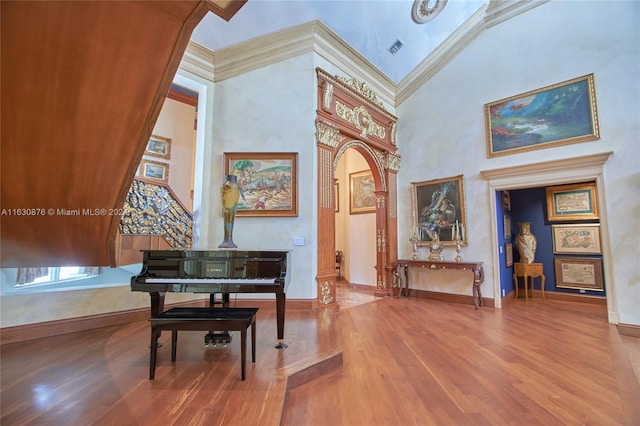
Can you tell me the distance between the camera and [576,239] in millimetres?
5562

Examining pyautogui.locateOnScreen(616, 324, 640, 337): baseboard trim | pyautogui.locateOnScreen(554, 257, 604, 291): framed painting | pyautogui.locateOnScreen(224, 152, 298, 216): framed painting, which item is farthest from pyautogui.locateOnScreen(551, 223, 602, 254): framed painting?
pyautogui.locateOnScreen(224, 152, 298, 216): framed painting

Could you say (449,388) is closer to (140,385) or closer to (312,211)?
(140,385)

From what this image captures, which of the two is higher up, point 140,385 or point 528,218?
point 528,218

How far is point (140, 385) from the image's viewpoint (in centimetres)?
204

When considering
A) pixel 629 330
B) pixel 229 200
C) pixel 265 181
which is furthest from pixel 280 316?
pixel 629 330

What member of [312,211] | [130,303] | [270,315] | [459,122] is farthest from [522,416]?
[459,122]

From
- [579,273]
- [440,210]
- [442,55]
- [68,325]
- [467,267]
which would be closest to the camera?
[68,325]

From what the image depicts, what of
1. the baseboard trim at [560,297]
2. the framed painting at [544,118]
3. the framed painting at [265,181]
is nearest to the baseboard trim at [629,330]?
the baseboard trim at [560,297]

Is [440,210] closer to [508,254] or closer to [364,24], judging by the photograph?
[508,254]

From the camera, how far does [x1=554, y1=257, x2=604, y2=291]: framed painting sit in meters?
5.27

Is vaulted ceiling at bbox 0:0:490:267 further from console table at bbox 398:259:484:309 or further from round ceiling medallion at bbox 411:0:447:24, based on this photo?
round ceiling medallion at bbox 411:0:447:24

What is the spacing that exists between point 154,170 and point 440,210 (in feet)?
20.6

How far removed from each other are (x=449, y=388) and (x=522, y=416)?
48cm

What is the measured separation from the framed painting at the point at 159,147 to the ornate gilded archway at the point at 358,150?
156 inches
